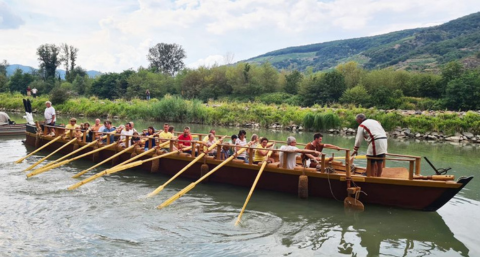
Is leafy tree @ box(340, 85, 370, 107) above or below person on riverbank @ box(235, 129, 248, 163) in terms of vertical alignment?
above

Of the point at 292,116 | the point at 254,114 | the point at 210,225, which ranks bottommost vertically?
the point at 210,225

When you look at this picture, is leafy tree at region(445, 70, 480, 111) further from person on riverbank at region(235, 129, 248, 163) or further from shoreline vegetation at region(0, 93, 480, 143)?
person on riverbank at region(235, 129, 248, 163)

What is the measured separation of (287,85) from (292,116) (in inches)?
651

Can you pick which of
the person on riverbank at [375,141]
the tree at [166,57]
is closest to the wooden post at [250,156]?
the person on riverbank at [375,141]

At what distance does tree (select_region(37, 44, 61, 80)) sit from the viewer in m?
68.9

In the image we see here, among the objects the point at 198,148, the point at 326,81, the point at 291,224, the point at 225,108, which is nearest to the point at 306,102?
the point at 326,81

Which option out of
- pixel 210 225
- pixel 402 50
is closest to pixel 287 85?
pixel 210 225

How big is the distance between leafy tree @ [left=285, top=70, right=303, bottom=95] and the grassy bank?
11.3 m

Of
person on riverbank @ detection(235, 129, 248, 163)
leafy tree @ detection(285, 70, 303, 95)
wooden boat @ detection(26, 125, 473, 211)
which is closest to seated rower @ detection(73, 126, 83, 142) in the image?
wooden boat @ detection(26, 125, 473, 211)

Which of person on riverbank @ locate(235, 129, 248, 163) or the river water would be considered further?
person on riverbank @ locate(235, 129, 248, 163)

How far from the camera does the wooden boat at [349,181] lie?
24.5ft

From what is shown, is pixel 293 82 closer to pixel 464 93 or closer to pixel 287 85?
pixel 287 85

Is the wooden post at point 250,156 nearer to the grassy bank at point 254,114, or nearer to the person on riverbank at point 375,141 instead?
the person on riverbank at point 375,141

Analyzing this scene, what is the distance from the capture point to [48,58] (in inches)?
2721
